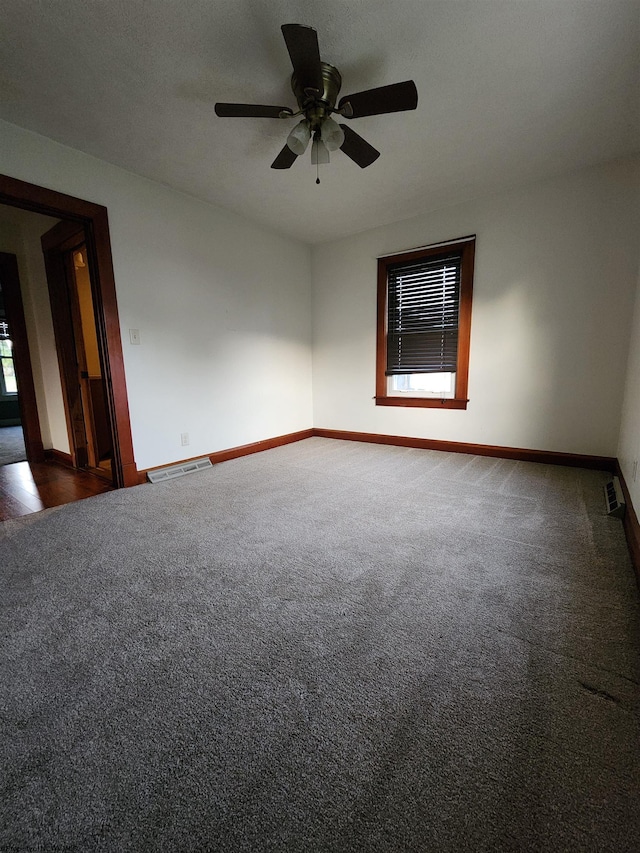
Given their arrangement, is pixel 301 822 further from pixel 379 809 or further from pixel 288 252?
pixel 288 252

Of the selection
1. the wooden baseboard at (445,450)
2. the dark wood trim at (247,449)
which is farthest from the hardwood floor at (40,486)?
the dark wood trim at (247,449)

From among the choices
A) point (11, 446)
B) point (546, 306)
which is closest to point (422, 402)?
point (546, 306)

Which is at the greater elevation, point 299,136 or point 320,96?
point 320,96

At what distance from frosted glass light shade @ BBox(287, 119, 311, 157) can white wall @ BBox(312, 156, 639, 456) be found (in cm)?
220

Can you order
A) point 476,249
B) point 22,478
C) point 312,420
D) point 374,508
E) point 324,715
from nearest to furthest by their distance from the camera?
1. point 324,715
2. point 374,508
3. point 22,478
4. point 476,249
5. point 312,420

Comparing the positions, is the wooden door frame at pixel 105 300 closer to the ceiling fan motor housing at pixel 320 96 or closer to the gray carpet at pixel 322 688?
the gray carpet at pixel 322 688

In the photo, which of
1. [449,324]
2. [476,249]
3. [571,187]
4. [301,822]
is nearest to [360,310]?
[449,324]

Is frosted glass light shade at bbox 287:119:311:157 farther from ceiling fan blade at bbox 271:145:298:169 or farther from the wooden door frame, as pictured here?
the wooden door frame

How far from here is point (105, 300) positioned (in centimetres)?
268

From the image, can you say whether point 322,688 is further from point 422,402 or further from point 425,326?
point 425,326

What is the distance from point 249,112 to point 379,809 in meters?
2.79

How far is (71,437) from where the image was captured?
3.55 meters

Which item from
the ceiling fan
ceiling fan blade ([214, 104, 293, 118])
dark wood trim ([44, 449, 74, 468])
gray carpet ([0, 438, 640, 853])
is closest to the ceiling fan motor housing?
the ceiling fan

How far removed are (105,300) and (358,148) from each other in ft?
7.06
